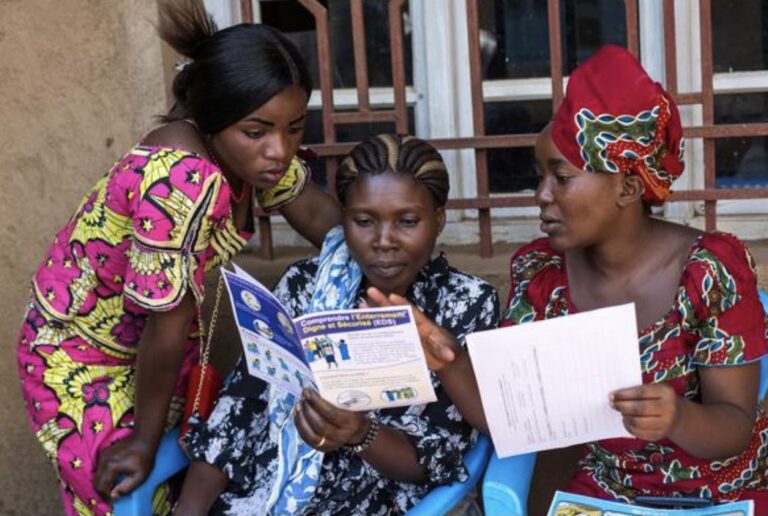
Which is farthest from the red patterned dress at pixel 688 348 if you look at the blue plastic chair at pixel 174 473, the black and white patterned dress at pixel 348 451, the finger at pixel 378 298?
the finger at pixel 378 298

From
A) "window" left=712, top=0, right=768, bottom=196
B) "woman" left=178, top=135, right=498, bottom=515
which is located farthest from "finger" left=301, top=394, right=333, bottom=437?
Answer: "window" left=712, top=0, right=768, bottom=196

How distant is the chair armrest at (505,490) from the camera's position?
8.05ft

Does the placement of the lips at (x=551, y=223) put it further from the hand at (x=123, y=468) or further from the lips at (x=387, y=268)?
the hand at (x=123, y=468)

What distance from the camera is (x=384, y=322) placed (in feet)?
6.99

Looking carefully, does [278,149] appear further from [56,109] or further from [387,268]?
[56,109]

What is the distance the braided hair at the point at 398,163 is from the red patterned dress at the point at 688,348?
269 millimetres

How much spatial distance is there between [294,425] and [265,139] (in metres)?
0.62

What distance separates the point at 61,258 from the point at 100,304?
134 millimetres

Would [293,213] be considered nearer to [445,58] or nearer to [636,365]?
[445,58]

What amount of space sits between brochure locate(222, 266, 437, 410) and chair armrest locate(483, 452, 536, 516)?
0.95 feet

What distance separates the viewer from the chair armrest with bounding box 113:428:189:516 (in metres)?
2.67

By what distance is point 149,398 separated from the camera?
265cm

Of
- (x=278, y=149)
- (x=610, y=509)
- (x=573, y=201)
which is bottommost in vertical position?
(x=610, y=509)

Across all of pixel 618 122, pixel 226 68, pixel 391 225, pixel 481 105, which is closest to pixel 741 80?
pixel 481 105
